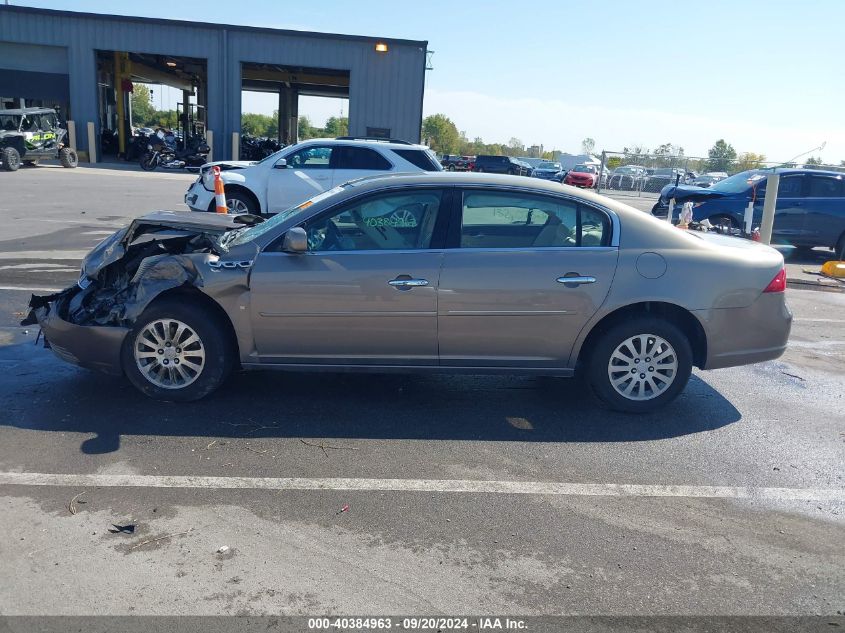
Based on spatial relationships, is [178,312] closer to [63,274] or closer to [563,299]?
[563,299]

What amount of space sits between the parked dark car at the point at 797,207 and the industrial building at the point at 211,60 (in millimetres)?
19764

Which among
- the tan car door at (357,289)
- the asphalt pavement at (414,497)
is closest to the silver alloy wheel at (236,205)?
the asphalt pavement at (414,497)

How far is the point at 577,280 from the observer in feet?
16.5

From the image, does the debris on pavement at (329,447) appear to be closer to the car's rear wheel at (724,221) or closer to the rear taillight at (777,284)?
the rear taillight at (777,284)

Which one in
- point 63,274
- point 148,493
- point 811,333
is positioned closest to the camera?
point 148,493

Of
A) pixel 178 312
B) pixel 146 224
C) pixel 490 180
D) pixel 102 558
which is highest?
pixel 490 180

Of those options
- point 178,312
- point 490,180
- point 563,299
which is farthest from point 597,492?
point 178,312

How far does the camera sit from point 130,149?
115 ft

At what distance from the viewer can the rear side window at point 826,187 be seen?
14.1 metres

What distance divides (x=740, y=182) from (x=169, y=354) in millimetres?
13167

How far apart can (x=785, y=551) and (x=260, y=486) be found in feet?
8.89

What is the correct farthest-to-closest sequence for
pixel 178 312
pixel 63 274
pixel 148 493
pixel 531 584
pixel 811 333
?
pixel 63 274
pixel 811 333
pixel 178 312
pixel 148 493
pixel 531 584

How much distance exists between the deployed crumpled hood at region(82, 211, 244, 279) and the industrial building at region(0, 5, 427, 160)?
90.4 feet

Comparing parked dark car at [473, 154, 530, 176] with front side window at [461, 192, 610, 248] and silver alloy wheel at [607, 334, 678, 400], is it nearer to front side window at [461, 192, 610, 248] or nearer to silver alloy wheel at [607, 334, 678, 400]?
front side window at [461, 192, 610, 248]
